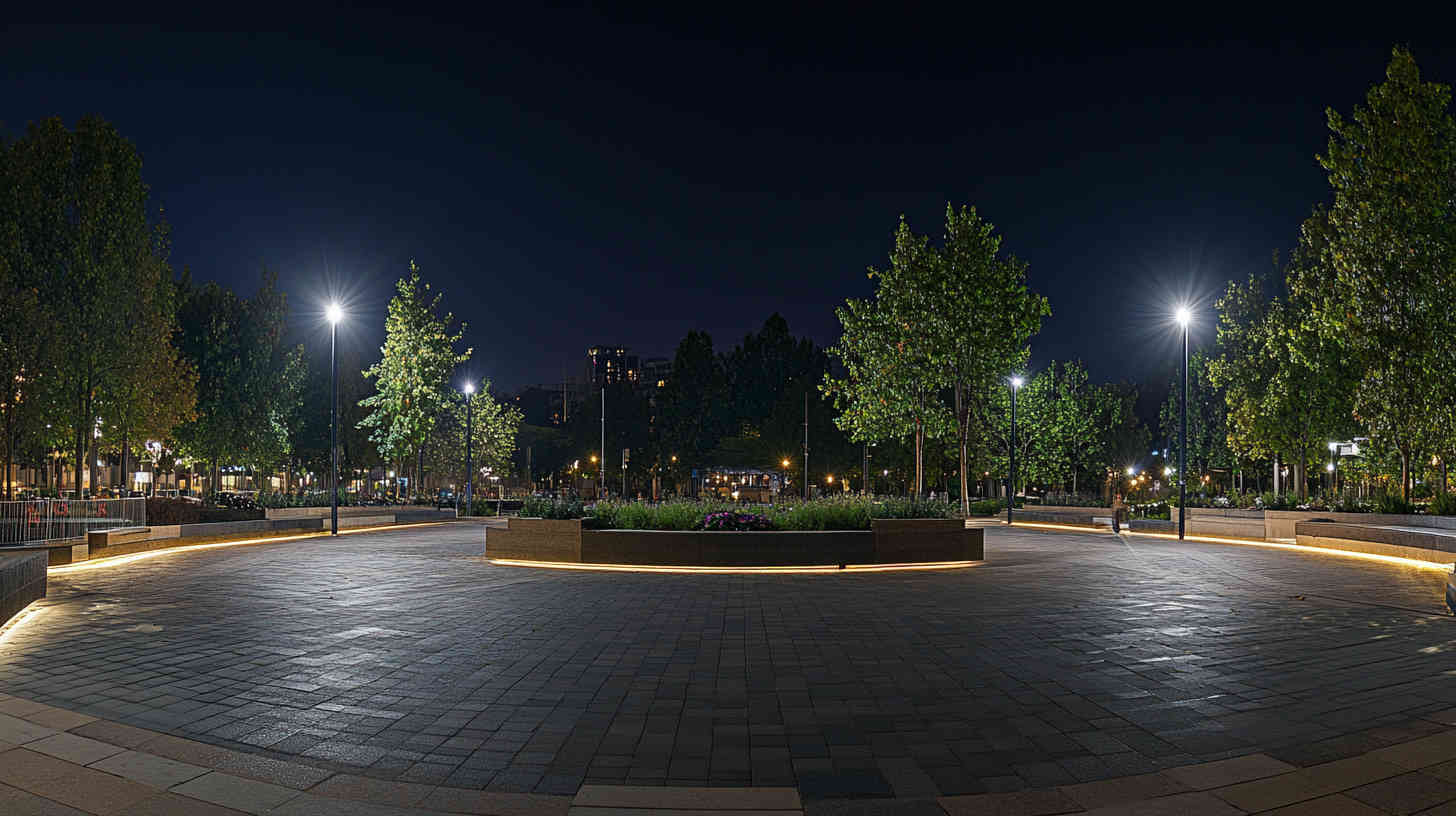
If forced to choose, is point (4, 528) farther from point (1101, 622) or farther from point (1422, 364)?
point (1422, 364)

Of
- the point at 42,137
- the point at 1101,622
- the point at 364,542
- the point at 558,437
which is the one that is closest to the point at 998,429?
the point at 364,542

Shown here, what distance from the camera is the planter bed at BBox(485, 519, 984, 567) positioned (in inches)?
662

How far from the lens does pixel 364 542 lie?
24.9 metres

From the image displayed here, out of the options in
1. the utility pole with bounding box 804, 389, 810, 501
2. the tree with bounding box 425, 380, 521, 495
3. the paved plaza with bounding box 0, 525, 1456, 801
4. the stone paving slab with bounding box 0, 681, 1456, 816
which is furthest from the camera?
the utility pole with bounding box 804, 389, 810, 501

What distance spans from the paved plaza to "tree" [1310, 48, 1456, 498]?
15582mm

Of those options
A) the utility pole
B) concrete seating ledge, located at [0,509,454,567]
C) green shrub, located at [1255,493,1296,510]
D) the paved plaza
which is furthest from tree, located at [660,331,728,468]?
the paved plaza

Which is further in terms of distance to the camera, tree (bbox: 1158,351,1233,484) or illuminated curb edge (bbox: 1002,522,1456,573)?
tree (bbox: 1158,351,1233,484)

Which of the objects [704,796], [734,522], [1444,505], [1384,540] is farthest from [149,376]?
[1444,505]

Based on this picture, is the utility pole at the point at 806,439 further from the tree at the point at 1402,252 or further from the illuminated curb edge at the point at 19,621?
the illuminated curb edge at the point at 19,621

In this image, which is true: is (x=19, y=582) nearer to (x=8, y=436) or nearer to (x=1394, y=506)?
(x=8, y=436)

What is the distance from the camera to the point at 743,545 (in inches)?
661

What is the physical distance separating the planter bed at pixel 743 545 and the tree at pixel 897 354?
62.2 feet

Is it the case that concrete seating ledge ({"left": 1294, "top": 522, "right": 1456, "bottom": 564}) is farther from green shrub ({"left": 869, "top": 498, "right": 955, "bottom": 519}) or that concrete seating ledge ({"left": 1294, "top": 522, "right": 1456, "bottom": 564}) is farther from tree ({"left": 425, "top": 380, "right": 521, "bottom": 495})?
tree ({"left": 425, "top": 380, "right": 521, "bottom": 495})

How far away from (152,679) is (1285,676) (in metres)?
10.4
